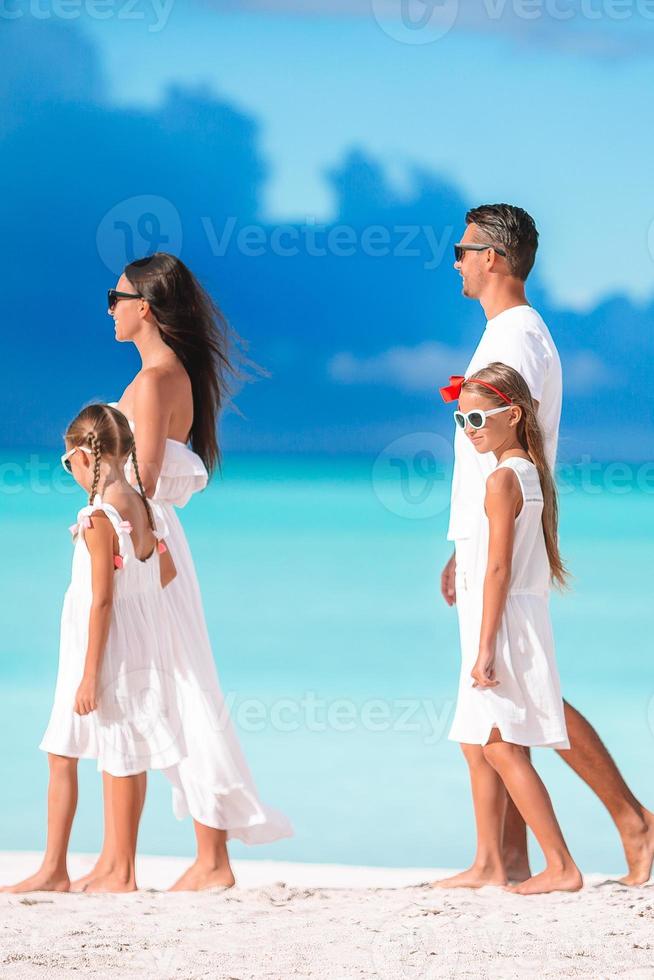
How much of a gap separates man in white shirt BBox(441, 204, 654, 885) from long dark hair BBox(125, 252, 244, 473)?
579 mm

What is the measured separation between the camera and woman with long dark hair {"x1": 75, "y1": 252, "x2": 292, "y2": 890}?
3.29m

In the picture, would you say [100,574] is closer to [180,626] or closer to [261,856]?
[180,626]

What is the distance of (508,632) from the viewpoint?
3.12m

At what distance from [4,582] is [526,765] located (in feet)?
28.3

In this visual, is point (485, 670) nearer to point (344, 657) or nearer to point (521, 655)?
point (521, 655)

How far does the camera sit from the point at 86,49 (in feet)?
50.1

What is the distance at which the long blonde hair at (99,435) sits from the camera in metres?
3.18

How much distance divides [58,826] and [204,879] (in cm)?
34

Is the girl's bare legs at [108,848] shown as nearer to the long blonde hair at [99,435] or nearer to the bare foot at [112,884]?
the bare foot at [112,884]

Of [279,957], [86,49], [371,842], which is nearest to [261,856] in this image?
[371,842]
